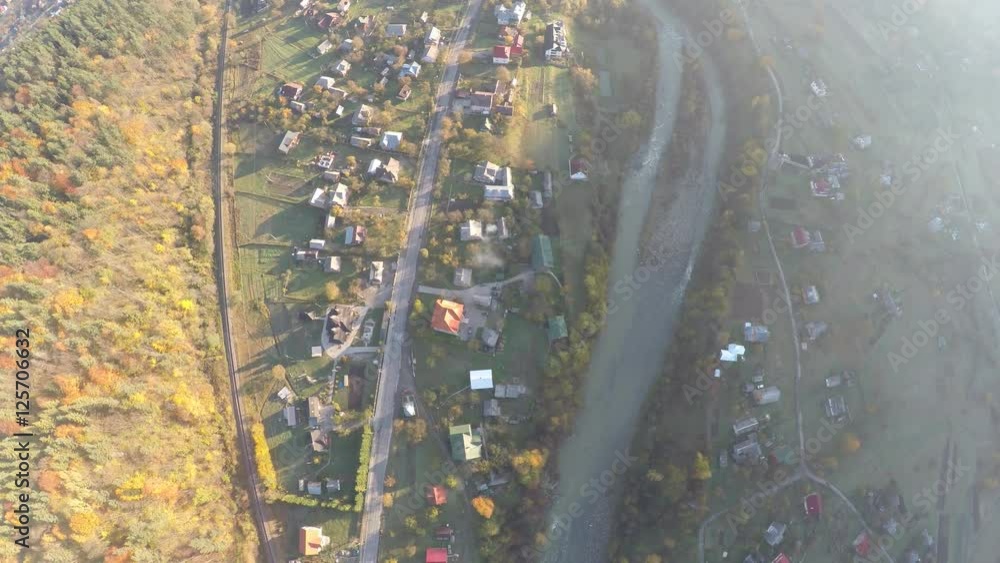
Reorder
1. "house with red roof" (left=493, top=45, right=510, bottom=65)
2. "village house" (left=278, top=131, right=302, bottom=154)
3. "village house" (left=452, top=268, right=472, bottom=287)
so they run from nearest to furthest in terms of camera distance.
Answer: "village house" (left=452, top=268, right=472, bottom=287), "village house" (left=278, top=131, right=302, bottom=154), "house with red roof" (left=493, top=45, right=510, bottom=65)

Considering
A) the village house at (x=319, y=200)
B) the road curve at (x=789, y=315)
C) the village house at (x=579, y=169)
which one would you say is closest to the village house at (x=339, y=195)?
the village house at (x=319, y=200)

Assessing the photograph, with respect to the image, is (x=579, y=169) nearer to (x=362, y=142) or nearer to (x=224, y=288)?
(x=362, y=142)

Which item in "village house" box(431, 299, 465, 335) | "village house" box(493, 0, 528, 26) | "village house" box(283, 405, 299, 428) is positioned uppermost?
"village house" box(493, 0, 528, 26)

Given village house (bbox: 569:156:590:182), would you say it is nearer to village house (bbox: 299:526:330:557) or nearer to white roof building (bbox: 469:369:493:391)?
white roof building (bbox: 469:369:493:391)

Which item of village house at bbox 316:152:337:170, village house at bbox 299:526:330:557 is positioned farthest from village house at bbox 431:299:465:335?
village house at bbox 316:152:337:170

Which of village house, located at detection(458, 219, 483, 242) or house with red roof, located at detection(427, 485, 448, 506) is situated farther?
village house, located at detection(458, 219, 483, 242)

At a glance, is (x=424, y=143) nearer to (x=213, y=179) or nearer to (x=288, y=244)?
(x=288, y=244)

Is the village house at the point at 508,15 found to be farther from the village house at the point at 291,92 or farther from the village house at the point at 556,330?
the village house at the point at 556,330

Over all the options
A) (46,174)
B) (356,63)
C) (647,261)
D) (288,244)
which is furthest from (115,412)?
(647,261)
